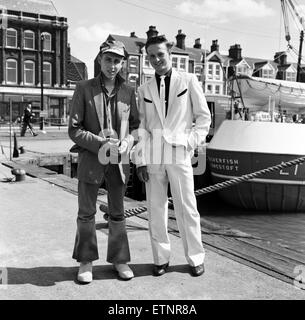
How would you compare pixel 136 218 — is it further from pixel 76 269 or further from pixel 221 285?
pixel 221 285

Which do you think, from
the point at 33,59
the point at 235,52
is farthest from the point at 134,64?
the point at 235,52

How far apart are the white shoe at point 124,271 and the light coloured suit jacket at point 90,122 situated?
752mm

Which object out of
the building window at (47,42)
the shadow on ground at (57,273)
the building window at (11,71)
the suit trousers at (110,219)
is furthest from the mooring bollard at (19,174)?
the building window at (47,42)

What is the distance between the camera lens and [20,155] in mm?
14859

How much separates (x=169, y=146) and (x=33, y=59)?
41907 mm

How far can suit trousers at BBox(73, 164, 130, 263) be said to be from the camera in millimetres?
3725

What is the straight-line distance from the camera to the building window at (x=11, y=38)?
1657 inches

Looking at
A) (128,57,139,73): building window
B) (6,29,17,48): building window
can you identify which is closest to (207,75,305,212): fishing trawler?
(6,29,17,48): building window

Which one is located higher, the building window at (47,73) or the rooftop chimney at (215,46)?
the rooftop chimney at (215,46)

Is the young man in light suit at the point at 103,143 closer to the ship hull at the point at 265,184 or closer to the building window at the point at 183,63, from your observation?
the ship hull at the point at 265,184

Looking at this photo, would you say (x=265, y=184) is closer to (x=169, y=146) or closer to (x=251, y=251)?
(x=251, y=251)

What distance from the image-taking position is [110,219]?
3859 millimetres

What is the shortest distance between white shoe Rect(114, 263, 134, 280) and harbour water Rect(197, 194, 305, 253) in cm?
470

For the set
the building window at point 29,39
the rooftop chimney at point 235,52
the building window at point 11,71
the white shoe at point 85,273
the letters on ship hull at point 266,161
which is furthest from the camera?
the rooftop chimney at point 235,52
